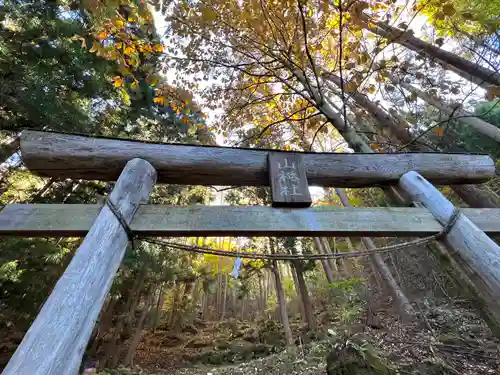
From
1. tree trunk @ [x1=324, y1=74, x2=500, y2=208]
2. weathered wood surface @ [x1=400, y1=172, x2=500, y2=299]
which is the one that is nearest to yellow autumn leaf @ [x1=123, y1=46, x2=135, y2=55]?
tree trunk @ [x1=324, y1=74, x2=500, y2=208]

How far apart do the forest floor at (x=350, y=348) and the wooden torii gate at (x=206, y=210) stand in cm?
272

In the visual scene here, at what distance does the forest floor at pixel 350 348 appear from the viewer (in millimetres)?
3826

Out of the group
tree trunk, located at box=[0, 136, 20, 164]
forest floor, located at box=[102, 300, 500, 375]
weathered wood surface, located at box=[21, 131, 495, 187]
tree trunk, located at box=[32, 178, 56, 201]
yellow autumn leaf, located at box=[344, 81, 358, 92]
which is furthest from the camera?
tree trunk, located at box=[32, 178, 56, 201]

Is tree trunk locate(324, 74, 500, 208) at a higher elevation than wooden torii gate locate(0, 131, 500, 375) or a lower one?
higher

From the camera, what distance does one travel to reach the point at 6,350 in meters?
7.19

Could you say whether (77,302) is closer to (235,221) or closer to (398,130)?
(235,221)

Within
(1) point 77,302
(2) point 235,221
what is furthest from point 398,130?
(1) point 77,302

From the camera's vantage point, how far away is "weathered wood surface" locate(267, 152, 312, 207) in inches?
72.1

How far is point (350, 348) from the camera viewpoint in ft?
12.1

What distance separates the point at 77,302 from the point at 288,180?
147cm

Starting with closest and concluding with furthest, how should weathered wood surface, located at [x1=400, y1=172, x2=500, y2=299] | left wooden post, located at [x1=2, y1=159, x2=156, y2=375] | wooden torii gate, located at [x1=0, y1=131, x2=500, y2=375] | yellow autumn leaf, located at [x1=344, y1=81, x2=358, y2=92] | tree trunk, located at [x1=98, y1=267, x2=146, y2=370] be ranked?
1. left wooden post, located at [x1=2, y1=159, x2=156, y2=375]
2. wooden torii gate, located at [x1=0, y1=131, x2=500, y2=375]
3. weathered wood surface, located at [x1=400, y1=172, x2=500, y2=299]
4. yellow autumn leaf, located at [x1=344, y1=81, x2=358, y2=92]
5. tree trunk, located at [x1=98, y1=267, x2=146, y2=370]

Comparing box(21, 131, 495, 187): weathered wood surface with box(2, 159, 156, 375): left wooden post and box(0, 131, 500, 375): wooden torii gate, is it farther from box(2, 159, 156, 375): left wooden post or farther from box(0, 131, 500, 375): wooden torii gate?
box(2, 159, 156, 375): left wooden post

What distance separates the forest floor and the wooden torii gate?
8.92 ft

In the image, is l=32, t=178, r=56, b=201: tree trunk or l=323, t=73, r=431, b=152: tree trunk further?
l=32, t=178, r=56, b=201: tree trunk
